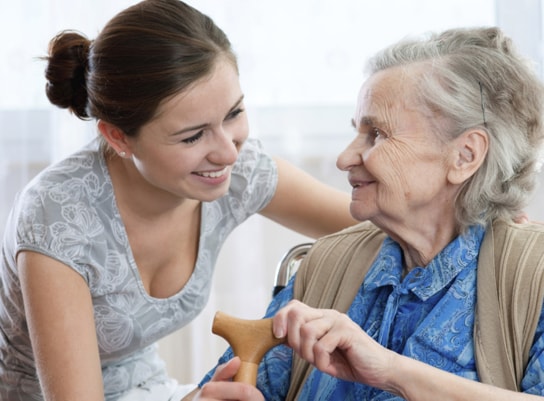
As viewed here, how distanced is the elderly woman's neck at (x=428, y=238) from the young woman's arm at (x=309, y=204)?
0.49 meters

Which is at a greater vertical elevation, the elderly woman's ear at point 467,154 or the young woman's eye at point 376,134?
the young woman's eye at point 376,134

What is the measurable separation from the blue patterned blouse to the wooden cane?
0.22 meters

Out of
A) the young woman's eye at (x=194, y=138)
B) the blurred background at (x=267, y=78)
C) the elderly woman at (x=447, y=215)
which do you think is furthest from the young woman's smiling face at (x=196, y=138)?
the blurred background at (x=267, y=78)

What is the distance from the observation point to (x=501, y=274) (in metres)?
1.40

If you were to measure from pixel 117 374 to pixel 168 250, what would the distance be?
30 cm

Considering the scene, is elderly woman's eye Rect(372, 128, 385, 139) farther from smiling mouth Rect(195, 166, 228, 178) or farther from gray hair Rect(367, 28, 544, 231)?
smiling mouth Rect(195, 166, 228, 178)

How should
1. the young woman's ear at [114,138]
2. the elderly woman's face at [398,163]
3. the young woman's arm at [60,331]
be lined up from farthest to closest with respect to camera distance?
the young woman's ear at [114,138] → the young woman's arm at [60,331] → the elderly woman's face at [398,163]

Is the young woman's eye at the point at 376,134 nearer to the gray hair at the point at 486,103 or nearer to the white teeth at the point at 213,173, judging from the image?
the gray hair at the point at 486,103

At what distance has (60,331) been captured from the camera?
164 centimetres

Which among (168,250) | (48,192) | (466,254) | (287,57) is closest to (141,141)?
(48,192)

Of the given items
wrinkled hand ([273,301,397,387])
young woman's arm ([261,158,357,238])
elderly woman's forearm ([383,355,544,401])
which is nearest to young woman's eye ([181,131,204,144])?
young woman's arm ([261,158,357,238])

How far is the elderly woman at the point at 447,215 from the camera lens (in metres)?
1.36

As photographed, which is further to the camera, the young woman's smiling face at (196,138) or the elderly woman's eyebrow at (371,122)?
the young woman's smiling face at (196,138)

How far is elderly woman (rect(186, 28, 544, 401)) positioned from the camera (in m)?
1.36
